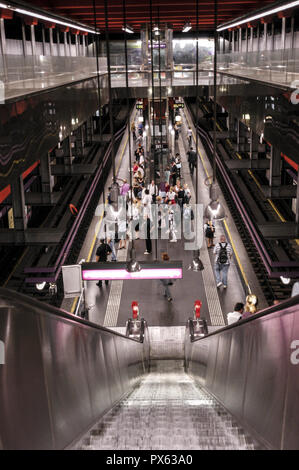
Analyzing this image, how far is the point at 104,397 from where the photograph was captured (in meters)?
3.65

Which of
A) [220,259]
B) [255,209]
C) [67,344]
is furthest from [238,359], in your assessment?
[255,209]

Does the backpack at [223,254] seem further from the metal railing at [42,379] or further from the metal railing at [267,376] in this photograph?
the metal railing at [42,379]

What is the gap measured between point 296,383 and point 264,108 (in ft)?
31.8

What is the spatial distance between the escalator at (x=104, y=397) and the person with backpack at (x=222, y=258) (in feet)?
27.5

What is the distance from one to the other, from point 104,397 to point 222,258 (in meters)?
8.66

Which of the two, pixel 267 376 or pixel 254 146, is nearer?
pixel 267 376

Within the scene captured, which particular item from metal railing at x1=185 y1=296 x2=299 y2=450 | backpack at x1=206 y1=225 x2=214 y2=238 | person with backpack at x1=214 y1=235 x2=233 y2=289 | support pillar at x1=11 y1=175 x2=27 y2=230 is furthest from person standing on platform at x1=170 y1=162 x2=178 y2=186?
metal railing at x1=185 y1=296 x2=299 y2=450

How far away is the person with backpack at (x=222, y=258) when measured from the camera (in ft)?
39.5

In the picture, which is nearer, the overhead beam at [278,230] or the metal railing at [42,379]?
the metal railing at [42,379]

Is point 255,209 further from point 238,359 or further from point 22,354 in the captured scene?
point 22,354

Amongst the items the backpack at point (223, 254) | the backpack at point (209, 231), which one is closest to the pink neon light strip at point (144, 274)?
the backpack at point (223, 254)

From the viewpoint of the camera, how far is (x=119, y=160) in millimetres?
25516

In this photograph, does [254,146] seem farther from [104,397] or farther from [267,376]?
[267,376]

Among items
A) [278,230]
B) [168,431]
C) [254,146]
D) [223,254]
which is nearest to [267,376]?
[168,431]
